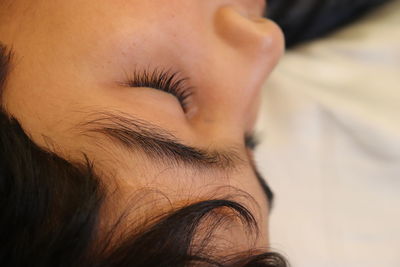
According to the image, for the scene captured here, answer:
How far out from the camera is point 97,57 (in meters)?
0.51

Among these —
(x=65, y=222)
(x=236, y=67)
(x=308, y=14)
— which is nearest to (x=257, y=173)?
(x=236, y=67)

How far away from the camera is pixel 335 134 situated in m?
0.81

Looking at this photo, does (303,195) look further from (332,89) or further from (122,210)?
(122,210)

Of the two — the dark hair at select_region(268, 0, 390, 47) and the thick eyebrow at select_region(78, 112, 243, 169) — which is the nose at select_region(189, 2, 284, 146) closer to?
the thick eyebrow at select_region(78, 112, 243, 169)

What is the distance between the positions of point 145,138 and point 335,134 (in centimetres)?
42

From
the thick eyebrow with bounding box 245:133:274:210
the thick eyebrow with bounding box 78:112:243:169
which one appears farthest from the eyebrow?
the thick eyebrow with bounding box 245:133:274:210

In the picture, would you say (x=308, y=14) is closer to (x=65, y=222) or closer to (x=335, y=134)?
(x=335, y=134)

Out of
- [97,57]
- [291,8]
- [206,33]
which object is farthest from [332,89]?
[97,57]

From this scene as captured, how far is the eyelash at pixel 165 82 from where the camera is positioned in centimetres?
53

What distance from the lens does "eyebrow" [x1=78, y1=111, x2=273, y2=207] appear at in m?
0.47

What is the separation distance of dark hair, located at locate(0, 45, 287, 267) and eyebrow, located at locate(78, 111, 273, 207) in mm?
37

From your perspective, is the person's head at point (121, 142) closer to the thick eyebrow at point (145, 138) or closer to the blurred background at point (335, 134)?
the thick eyebrow at point (145, 138)

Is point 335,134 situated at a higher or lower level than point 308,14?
lower

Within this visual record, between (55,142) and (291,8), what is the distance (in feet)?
1.93
